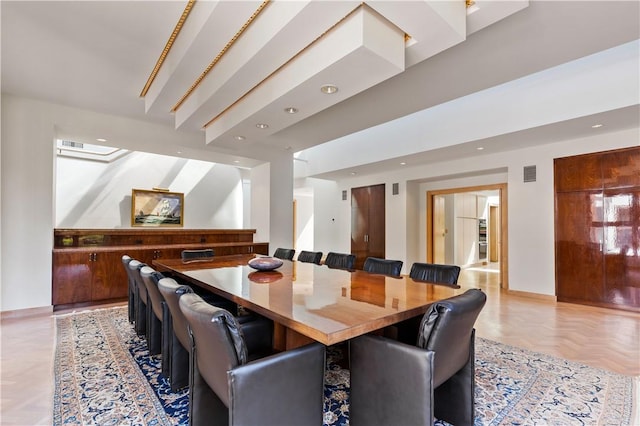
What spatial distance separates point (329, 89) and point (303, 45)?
498 mm

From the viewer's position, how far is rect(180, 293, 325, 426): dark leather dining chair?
1173mm

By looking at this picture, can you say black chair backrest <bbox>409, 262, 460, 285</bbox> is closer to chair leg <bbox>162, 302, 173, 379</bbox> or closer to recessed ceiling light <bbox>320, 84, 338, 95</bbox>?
recessed ceiling light <bbox>320, 84, 338, 95</bbox>

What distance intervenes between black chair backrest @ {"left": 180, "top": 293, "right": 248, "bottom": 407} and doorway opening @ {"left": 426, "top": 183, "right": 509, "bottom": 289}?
579 centimetres

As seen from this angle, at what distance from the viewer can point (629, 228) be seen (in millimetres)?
4164

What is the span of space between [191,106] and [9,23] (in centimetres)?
152

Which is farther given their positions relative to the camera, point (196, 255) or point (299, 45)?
point (196, 255)

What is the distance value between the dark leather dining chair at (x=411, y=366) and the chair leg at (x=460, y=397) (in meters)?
0.13

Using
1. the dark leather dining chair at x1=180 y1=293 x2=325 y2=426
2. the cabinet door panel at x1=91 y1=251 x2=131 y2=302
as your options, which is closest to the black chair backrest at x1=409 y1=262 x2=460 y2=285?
the dark leather dining chair at x1=180 y1=293 x2=325 y2=426

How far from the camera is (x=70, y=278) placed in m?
4.07

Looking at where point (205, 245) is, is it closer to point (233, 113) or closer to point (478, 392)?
point (233, 113)

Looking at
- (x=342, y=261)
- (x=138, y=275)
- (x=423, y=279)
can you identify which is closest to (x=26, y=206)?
(x=138, y=275)

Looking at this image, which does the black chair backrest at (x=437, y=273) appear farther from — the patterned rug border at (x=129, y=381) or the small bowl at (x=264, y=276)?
the patterned rug border at (x=129, y=381)

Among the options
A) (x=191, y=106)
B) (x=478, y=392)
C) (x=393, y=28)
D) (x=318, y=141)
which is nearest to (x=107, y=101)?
(x=191, y=106)

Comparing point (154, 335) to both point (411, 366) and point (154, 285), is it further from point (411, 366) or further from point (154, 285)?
point (411, 366)
